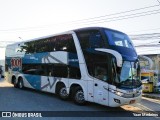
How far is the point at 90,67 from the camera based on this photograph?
12641mm

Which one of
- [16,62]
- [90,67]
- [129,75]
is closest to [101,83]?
[90,67]

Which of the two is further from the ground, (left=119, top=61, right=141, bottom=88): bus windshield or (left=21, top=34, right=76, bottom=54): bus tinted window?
(left=21, top=34, right=76, bottom=54): bus tinted window

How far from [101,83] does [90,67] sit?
1128mm

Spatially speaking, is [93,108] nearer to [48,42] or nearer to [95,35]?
[95,35]

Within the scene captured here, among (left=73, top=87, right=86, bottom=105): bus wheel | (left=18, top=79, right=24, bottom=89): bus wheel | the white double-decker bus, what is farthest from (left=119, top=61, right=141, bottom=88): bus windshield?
(left=18, top=79, right=24, bottom=89): bus wheel

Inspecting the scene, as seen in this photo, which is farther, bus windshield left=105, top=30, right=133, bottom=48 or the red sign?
the red sign

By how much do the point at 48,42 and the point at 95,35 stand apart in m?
4.78

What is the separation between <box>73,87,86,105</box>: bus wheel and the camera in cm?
1326

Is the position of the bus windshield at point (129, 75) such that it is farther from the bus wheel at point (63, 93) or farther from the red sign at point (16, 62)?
the red sign at point (16, 62)

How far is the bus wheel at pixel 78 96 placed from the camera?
13.3 metres

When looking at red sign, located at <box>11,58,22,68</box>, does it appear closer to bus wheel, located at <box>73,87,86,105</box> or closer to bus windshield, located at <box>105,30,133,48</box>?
bus wheel, located at <box>73,87,86,105</box>

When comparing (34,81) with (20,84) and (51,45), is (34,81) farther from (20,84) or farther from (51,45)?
(51,45)

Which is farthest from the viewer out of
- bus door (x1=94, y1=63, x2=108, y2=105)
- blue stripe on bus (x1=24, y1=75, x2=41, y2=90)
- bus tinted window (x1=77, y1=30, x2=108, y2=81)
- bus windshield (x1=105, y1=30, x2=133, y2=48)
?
blue stripe on bus (x1=24, y1=75, x2=41, y2=90)

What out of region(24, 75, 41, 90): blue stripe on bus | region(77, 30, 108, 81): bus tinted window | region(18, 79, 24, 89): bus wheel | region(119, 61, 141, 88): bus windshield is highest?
region(77, 30, 108, 81): bus tinted window
